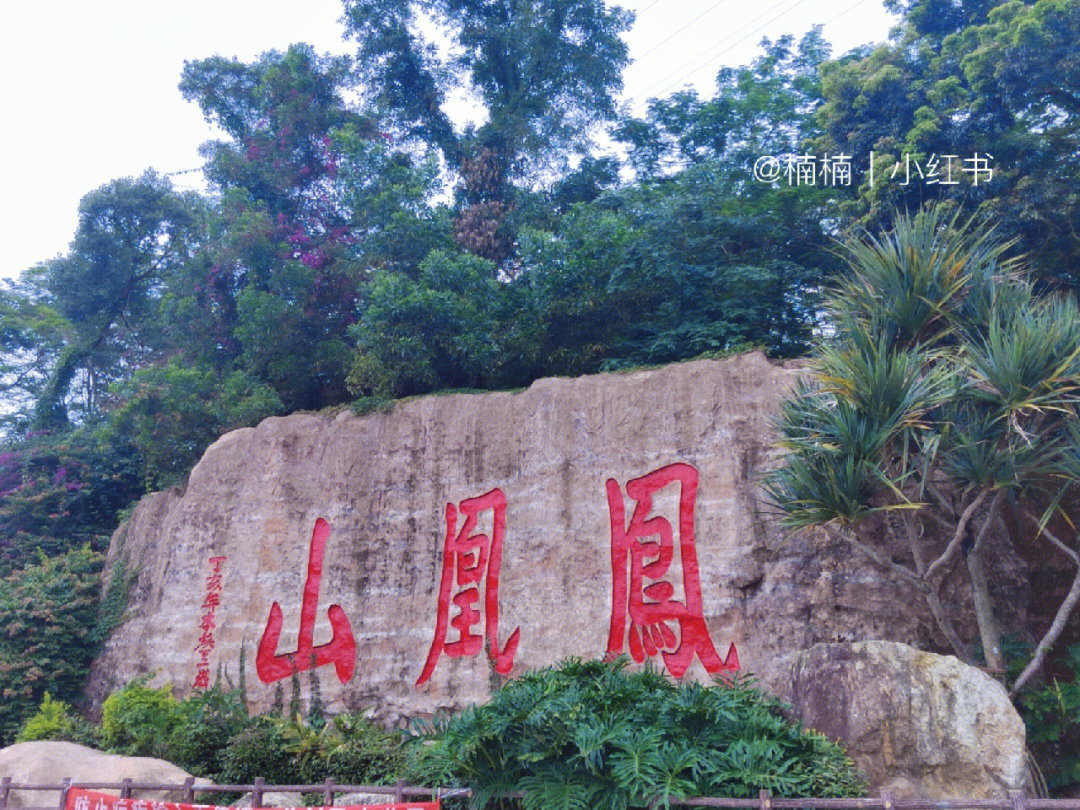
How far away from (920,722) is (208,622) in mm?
7305

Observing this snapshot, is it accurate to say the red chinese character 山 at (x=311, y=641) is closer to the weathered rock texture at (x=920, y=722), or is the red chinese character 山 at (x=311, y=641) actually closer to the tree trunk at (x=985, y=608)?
the weathered rock texture at (x=920, y=722)

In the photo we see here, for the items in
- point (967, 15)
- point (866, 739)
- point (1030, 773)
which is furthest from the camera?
point (967, 15)

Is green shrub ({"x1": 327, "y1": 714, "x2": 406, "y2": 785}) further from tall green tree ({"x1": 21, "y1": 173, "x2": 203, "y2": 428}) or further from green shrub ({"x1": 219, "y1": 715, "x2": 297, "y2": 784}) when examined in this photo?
→ tall green tree ({"x1": 21, "y1": 173, "x2": 203, "y2": 428})

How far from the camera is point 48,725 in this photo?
9.39 m

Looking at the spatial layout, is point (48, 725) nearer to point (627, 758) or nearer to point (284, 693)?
point (284, 693)

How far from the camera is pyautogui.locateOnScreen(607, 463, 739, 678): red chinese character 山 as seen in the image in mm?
7242

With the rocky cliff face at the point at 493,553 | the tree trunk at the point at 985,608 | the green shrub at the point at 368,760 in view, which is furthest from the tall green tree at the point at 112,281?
the tree trunk at the point at 985,608

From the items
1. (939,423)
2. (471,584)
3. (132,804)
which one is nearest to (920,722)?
(939,423)

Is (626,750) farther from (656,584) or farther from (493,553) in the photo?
(493,553)

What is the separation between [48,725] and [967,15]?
1314cm

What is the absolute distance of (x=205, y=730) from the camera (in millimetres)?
8062

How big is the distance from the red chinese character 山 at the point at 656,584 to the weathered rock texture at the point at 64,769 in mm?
3622

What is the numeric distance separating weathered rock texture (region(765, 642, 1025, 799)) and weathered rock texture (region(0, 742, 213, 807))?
4.94 metres

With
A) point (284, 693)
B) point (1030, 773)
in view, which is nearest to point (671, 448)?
point (1030, 773)
